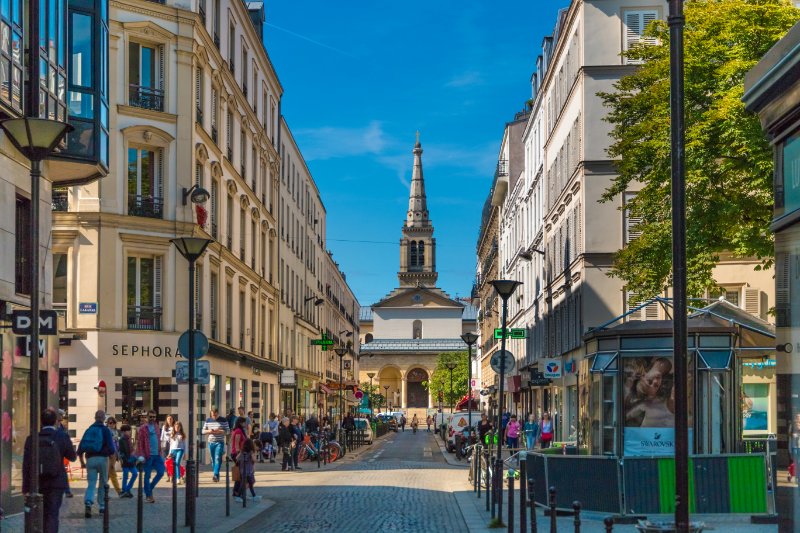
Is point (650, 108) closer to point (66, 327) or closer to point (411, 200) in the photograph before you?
point (66, 327)

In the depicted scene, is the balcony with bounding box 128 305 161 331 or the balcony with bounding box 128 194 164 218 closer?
the balcony with bounding box 128 305 161 331

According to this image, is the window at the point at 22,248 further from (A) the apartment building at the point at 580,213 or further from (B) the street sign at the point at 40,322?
(A) the apartment building at the point at 580,213

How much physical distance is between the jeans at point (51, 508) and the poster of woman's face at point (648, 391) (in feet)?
29.3

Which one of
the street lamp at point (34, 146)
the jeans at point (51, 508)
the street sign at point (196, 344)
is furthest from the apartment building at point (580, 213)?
the street lamp at point (34, 146)

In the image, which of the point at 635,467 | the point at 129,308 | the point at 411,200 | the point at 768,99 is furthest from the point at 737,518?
the point at 411,200

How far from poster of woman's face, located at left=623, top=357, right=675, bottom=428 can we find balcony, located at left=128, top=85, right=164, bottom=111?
1952 centimetres

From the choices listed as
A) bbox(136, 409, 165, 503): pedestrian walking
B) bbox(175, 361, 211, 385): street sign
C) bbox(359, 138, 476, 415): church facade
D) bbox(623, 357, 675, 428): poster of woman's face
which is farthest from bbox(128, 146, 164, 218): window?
bbox(359, 138, 476, 415): church facade

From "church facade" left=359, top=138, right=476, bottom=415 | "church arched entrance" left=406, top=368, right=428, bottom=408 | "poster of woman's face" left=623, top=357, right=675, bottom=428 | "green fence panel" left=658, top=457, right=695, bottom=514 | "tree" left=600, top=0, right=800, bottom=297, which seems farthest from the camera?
"church arched entrance" left=406, top=368, right=428, bottom=408

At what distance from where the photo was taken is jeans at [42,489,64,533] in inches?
553

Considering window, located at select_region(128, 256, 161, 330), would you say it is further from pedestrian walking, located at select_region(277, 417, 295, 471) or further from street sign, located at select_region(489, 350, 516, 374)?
street sign, located at select_region(489, 350, 516, 374)

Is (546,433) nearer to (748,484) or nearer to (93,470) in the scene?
(93,470)

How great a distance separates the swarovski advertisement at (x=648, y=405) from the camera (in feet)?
61.8

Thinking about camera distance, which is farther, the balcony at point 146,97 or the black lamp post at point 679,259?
the balcony at point 146,97

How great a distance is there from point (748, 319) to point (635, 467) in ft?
18.6
